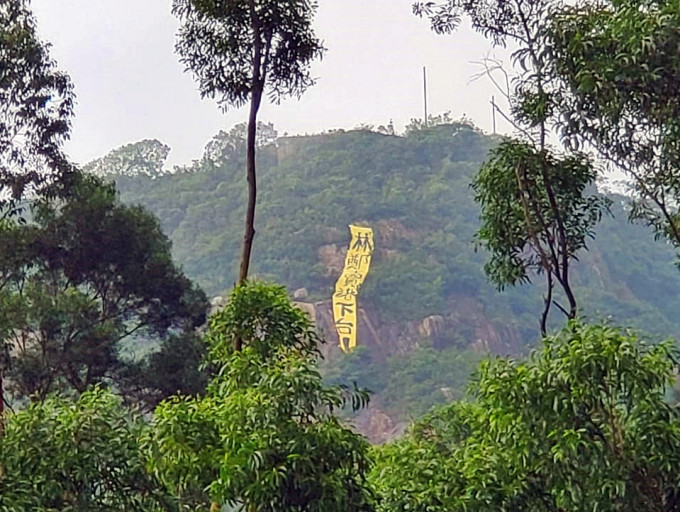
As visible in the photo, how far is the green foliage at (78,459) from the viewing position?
9.72 ft

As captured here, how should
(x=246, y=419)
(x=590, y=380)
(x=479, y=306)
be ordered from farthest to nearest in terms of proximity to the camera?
(x=479, y=306)
(x=246, y=419)
(x=590, y=380)

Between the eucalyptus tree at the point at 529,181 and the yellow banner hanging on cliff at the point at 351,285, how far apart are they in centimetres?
295

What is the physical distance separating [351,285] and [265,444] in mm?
4507

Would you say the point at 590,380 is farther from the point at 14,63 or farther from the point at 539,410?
the point at 14,63

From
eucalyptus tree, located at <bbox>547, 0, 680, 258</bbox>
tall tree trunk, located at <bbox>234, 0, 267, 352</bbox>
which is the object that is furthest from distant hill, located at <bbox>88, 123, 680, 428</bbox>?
eucalyptus tree, located at <bbox>547, 0, 680, 258</bbox>

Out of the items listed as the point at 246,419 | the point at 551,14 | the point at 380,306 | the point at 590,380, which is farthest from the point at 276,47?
the point at 380,306

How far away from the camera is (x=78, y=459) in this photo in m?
2.97

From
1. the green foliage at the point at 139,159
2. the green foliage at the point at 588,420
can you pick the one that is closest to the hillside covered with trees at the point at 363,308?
the green foliage at the point at 588,420

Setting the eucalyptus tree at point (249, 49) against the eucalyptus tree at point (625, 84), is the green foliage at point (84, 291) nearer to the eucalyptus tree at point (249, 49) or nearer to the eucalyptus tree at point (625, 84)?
the eucalyptus tree at point (249, 49)

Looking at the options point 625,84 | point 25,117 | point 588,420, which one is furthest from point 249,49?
point 588,420

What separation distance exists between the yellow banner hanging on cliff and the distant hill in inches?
2.9

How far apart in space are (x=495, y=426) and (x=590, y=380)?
0.32 m

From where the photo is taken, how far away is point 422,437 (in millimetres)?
4328

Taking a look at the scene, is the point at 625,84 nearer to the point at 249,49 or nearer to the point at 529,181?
the point at 529,181
